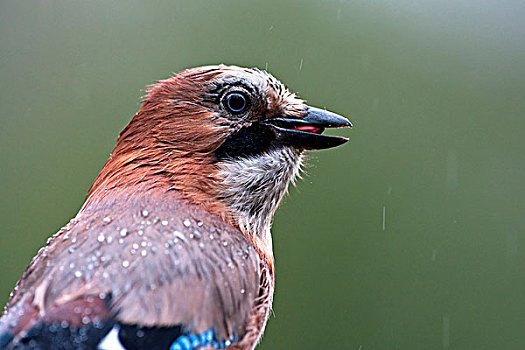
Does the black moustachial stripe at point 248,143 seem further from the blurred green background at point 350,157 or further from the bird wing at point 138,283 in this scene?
the blurred green background at point 350,157

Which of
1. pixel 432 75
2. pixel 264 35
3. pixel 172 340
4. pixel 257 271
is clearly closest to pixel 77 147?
pixel 264 35

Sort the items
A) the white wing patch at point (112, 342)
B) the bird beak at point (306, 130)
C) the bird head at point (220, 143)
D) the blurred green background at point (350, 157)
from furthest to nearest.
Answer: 1. the blurred green background at point (350, 157)
2. the bird beak at point (306, 130)
3. the bird head at point (220, 143)
4. the white wing patch at point (112, 342)

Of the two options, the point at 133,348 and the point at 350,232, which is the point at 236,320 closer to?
the point at 133,348

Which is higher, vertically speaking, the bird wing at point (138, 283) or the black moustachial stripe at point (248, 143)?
the black moustachial stripe at point (248, 143)

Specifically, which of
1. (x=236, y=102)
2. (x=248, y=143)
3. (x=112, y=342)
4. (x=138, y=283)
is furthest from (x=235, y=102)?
(x=112, y=342)

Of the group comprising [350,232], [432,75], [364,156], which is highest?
[432,75]

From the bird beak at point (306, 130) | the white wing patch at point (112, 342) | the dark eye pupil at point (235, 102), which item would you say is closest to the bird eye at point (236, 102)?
the dark eye pupil at point (235, 102)
